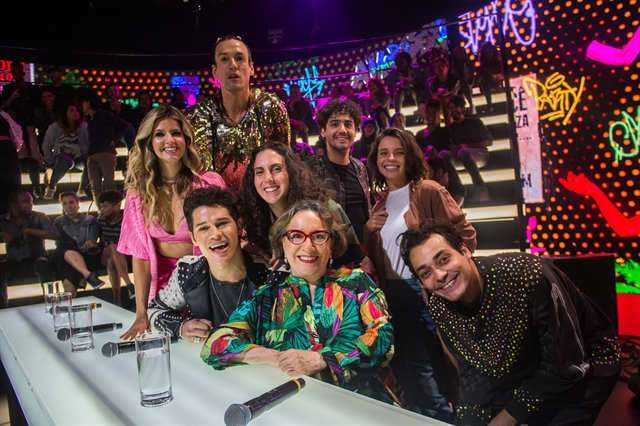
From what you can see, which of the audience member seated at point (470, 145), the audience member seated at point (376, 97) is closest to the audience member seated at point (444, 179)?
the audience member seated at point (470, 145)

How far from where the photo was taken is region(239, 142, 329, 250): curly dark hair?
2049 millimetres

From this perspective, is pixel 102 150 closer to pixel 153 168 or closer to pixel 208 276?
pixel 153 168

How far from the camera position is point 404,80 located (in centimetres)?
616

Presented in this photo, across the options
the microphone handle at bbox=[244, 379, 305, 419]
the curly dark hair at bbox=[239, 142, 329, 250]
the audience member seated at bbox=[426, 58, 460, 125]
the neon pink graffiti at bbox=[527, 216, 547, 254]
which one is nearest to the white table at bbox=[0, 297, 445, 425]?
the microphone handle at bbox=[244, 379, 305, 419]

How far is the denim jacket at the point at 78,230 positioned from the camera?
5332mm

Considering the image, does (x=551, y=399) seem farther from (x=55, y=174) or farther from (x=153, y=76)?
(x=153, y=76)

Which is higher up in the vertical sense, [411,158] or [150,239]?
[411,158]

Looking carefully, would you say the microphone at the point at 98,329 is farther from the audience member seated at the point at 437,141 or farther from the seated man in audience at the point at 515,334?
the audience member seated at the point at 437,141

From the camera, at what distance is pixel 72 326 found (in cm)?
167

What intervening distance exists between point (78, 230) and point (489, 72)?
5196mm

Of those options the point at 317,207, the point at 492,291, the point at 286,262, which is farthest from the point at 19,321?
the point at 492,291

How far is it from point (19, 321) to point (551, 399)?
7.38 ft

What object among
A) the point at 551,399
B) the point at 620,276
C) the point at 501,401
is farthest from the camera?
the point at 620,276

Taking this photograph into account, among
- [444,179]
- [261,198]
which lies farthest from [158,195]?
[444,179]
